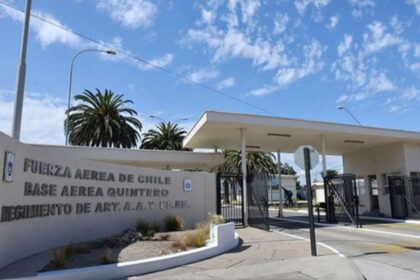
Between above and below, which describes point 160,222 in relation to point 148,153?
below

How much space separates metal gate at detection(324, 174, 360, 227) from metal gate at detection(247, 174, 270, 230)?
458 centimetres

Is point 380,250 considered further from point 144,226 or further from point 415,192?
point 415,192

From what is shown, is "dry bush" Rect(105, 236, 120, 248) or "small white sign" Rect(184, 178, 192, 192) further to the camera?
"small white sign" Rect(184, 178, 192, 192)

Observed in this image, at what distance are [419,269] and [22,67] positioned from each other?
1099 cm

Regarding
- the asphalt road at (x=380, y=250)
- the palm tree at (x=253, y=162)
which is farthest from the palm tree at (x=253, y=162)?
the asphalt road at (x=380, y=250)

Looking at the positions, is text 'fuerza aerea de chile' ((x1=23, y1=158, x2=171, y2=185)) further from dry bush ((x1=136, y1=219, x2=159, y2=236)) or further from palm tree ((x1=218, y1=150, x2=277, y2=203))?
palm tree ((x1=218, y1=150, x2=277, y2=203))

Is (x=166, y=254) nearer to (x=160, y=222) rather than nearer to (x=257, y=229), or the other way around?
(x=160, y=222)

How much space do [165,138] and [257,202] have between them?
30.9 meters

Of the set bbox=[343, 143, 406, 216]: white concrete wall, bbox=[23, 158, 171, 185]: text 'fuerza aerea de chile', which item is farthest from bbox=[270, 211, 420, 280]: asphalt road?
bbox=[343, 143, 406, 216]: white concrete wall

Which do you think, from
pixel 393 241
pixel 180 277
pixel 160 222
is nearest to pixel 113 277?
pixel 180 277

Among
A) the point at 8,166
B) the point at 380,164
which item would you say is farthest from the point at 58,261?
the point at 380,164

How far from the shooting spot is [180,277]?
8.03m

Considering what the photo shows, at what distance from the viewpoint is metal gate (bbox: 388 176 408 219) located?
76.8ft

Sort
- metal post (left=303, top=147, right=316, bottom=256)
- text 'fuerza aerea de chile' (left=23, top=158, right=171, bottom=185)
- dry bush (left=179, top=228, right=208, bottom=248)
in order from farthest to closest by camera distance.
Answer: dry bush (left=179, top=228, right=208, bottom=248) < metal post (left=303, top=147, right=316, bottom=256) < text 'fuerza aerea de chile' (left=23, top=158, right=171, bottom=185)
